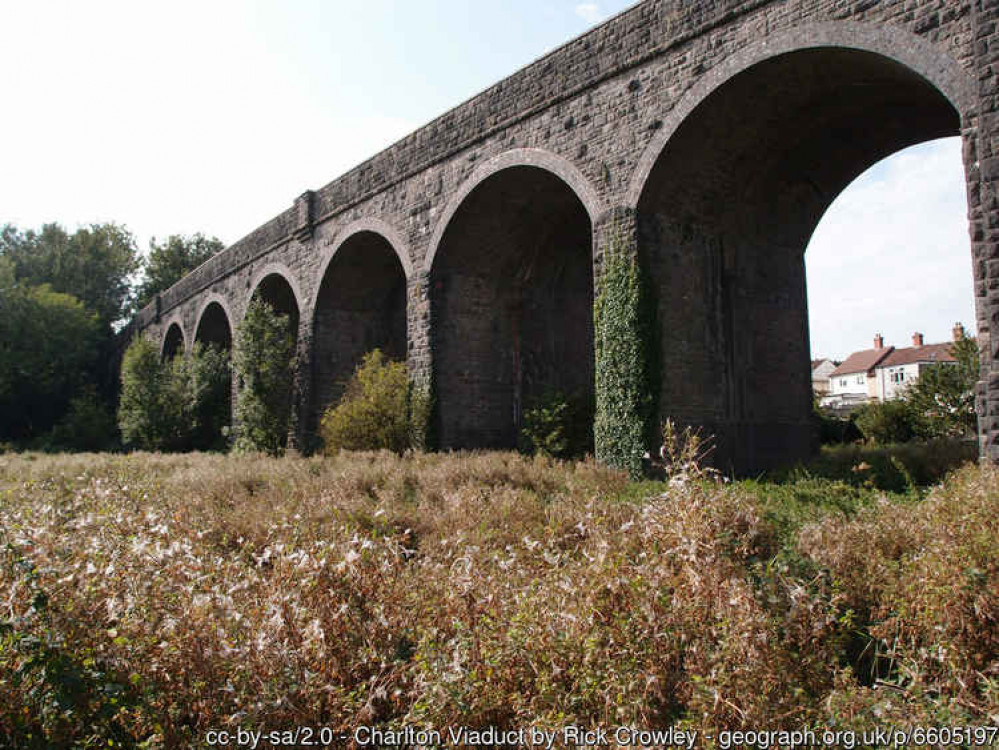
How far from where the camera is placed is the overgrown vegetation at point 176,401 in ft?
78.4

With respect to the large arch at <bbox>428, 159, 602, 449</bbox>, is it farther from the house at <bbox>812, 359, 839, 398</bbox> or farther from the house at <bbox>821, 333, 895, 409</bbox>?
the house at <bbox>812, 359, 839, 398</bbox>

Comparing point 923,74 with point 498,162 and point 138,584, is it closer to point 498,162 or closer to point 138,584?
point 498,162

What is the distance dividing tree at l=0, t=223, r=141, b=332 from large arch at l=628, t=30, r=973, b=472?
35.7 meters

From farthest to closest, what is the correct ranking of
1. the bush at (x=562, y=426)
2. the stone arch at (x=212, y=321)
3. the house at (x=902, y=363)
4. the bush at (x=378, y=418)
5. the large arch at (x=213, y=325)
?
the house at (x=902, y=363), the large arch at (x=213, y=325), the stone arch at (x=212, y=321), the bush at (x=378, y=418), the bush at (x=562, y=426)

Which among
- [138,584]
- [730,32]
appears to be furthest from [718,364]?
[138,584]

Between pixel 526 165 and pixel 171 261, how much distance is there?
3840 cm

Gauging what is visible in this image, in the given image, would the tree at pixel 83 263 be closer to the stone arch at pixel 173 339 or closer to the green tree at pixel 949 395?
the stone arch at pixel 173 339

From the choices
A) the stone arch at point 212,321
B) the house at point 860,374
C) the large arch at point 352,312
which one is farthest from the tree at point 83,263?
the house at point 860,374

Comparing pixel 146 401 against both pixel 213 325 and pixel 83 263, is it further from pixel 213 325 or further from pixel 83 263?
pixel 83 263

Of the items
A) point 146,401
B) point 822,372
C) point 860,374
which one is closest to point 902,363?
point 860,374

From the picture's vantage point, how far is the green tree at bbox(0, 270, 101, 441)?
30.9m

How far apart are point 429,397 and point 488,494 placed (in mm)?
6789

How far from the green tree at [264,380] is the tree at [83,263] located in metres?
23.8

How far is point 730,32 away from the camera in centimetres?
987
